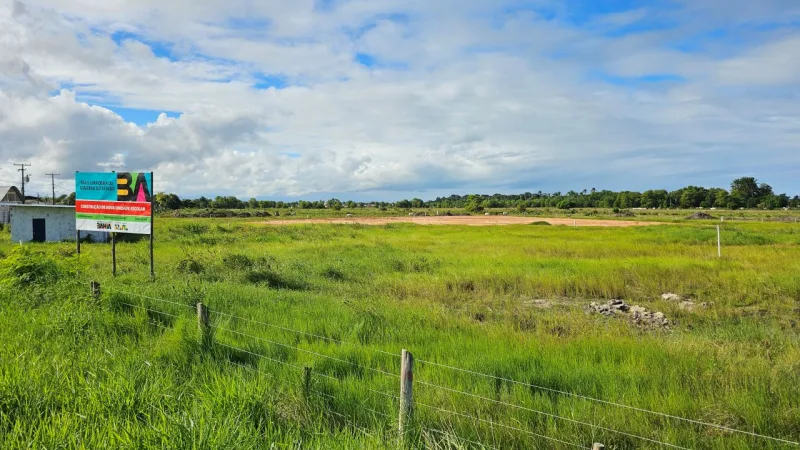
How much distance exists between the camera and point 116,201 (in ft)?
42.7

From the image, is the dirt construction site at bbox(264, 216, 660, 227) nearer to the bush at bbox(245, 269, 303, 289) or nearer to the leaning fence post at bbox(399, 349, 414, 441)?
the bush at bbox(245, 269, 303, 289)

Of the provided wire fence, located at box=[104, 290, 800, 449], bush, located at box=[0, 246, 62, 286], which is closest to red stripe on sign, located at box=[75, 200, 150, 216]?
bush, located at box=[0, 246, 62, 286]

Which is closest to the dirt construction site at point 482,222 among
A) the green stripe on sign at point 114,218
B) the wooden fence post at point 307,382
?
the green stripe on sign at point 114,218

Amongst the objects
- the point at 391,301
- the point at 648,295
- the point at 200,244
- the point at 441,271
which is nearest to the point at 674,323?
the point at 648,295

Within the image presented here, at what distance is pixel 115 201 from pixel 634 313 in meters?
14.0

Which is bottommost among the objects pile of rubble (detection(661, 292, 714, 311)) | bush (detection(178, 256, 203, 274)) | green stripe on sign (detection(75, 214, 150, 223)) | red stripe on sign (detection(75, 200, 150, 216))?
pile of rubble (detection(661, 292, 714, 311))

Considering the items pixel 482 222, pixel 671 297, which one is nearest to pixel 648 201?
pixel 482 222

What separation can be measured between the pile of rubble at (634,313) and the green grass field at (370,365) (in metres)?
0.39

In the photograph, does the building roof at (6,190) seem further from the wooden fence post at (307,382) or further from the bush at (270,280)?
the wooden fence post at (307,382)

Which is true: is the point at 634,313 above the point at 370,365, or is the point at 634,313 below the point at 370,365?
below

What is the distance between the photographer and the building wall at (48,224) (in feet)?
97.4

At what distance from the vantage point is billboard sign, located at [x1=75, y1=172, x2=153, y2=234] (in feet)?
41.2

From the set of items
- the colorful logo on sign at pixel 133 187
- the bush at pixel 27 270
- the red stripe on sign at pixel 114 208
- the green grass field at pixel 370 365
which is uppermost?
the colorful logo on sign at pixel 133 187

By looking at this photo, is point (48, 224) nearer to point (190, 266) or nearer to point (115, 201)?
point (190, 266)
